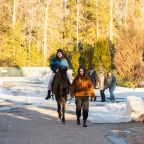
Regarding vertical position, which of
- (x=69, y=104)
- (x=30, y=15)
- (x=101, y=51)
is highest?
(x=30, y=15)

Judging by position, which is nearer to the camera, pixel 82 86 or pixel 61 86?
pixel 82 86

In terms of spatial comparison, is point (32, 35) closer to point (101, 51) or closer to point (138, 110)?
point (101, 51)

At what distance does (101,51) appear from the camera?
47.8m

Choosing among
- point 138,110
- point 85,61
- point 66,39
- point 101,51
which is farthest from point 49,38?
point 138,110

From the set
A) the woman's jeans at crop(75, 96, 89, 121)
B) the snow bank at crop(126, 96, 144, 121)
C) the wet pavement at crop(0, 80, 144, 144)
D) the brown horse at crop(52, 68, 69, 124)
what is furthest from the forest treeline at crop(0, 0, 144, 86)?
the woman's jeans at crop(75, 96, 89, 121)

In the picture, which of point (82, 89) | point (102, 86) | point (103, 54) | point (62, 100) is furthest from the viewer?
point (103, 54)

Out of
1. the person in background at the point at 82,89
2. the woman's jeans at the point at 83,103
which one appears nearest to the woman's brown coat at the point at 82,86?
the person in background at the point at 82,89

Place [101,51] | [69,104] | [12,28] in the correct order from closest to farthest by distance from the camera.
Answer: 1. [69,104]
2. [101,51]
3. [12,28]

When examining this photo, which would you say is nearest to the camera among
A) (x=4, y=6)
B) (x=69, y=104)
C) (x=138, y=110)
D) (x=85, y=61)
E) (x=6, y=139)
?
(x=6, y=139)

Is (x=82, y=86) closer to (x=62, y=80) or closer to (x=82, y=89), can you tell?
(x=82, y=89)

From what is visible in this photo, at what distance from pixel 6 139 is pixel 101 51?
35.8m

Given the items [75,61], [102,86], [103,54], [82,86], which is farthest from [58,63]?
[75,61]

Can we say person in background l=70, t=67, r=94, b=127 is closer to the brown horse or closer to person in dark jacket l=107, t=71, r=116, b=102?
the brown horse

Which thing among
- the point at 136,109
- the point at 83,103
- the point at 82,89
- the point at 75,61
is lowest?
the point at 136,109
